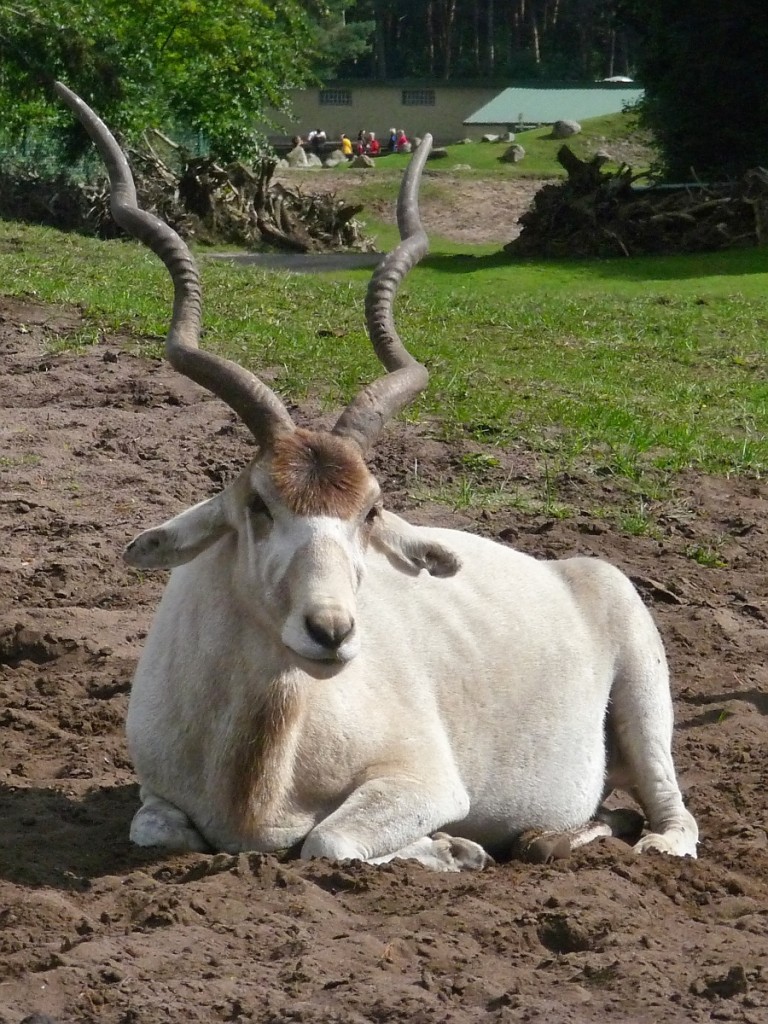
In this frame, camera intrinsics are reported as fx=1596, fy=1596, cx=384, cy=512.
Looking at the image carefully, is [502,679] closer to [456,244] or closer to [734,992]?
[734,992]

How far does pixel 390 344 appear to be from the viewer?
19.0ft

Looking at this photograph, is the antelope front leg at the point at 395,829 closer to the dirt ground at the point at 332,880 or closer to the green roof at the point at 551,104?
the dirt ground at the point at 332,880

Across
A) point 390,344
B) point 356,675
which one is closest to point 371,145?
point 390,344

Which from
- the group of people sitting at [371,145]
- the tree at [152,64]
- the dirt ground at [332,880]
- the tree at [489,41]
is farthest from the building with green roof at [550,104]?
the dirt ground at [332,880]

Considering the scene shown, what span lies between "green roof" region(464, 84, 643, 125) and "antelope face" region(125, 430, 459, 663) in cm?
6361

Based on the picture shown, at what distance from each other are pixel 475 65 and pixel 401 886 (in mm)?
84536

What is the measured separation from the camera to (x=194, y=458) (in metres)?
9.85

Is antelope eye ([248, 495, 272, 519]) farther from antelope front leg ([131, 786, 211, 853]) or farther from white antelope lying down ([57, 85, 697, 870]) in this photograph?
antelope front leg ([131, 786, 211, 853])

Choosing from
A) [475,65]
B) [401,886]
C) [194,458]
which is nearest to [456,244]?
[194,458]

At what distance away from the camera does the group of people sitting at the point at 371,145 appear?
6366 cm

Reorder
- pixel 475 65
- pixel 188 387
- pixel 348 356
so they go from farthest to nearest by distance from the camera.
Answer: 1. pixel 475 65
2. pixel 348 356
3. pixel 188 387

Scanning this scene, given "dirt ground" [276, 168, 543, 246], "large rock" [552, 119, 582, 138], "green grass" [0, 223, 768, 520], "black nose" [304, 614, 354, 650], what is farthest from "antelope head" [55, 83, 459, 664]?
"large rock" [552, 119, 582, 138]

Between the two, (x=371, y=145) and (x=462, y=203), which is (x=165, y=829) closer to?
(x=462, y=203)

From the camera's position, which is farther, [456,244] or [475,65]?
[475,65]
